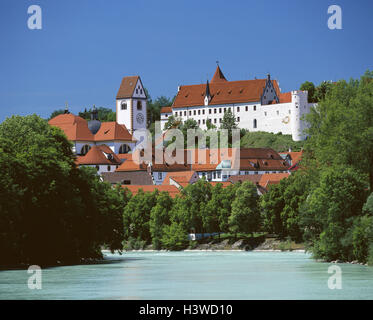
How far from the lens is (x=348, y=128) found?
6000 cm

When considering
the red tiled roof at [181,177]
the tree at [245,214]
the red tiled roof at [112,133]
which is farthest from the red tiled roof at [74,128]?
the tree at [245,214]

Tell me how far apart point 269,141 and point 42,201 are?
109669mm

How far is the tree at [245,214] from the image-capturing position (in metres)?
95.2

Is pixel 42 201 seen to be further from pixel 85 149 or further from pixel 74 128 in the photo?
pixel 74 128

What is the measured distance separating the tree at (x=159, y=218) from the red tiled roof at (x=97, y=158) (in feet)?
200

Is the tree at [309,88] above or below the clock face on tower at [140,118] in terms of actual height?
above

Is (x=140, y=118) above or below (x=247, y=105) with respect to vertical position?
below

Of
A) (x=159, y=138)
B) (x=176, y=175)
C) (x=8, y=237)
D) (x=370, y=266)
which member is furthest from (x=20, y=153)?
(x=159, y=138)

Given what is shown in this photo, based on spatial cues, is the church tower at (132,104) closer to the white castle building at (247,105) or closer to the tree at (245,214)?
the white castle building at (247,105)

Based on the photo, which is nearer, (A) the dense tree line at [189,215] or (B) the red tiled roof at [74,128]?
(A) the dense tree line at [189,215]

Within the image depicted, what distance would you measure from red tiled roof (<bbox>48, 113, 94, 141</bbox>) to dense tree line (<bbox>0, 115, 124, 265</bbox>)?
105 m

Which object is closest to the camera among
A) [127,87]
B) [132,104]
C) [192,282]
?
[192,282]

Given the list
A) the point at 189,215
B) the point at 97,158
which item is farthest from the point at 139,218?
the point at 97,158
